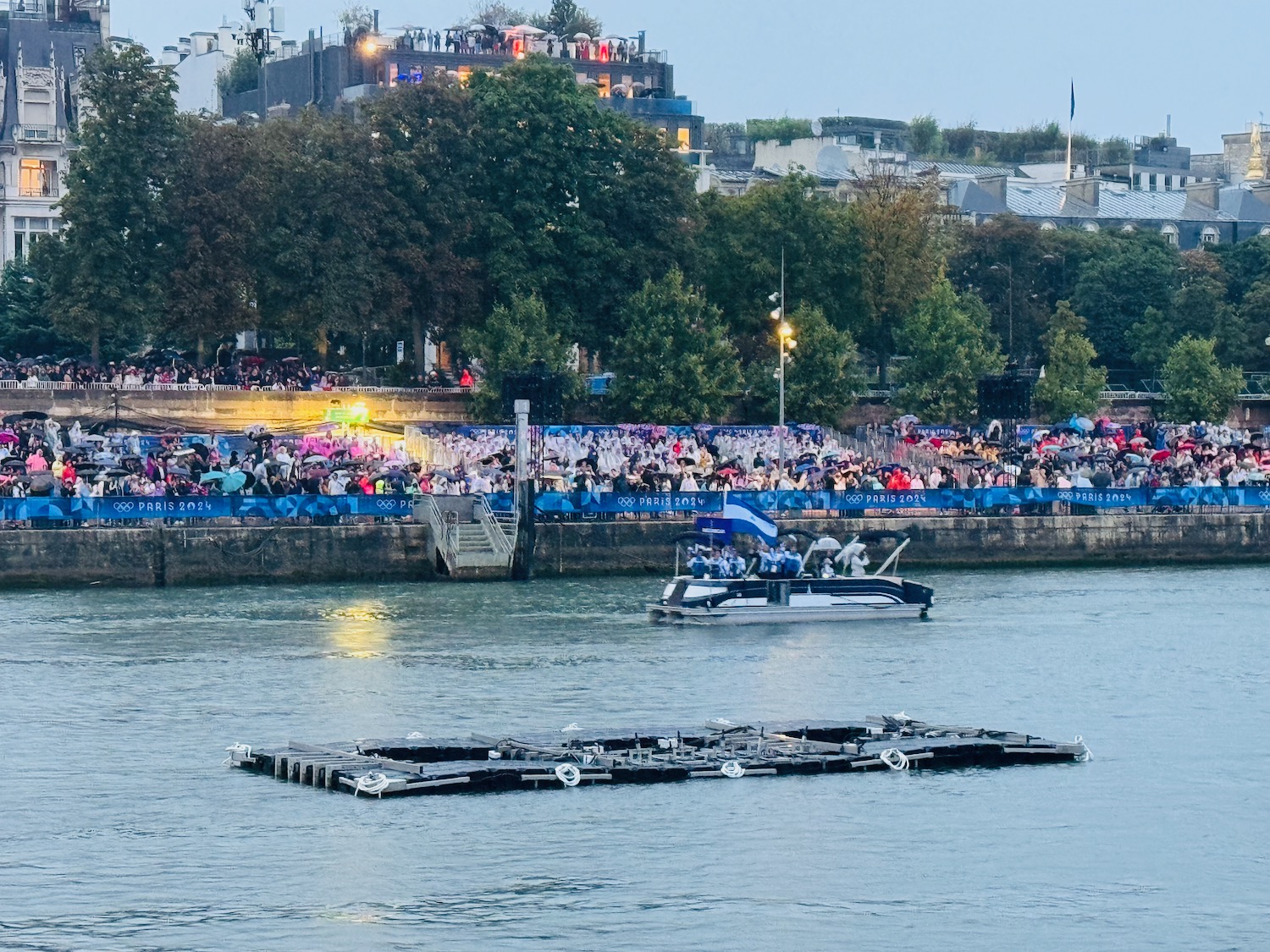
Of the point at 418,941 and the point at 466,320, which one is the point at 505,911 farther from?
the point at 466,320

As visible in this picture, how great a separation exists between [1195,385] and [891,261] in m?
13.3

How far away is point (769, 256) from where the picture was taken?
3922 inches

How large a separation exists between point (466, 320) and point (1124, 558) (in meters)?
27.1

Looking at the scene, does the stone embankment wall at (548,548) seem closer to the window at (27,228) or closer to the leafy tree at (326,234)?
the leafy tree at (326,234)

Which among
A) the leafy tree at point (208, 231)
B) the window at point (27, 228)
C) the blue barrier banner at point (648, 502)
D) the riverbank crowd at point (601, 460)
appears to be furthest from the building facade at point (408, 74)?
the blue barrier banner at point (648, 502)

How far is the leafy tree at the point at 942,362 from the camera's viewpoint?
96312 millimetres

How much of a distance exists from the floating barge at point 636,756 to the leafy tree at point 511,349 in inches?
1666

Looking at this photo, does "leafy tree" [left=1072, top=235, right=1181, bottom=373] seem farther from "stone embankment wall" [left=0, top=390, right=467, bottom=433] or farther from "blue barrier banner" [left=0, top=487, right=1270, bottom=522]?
"stone embankment wall" [left=0, top=390, right=467, bottom=433]

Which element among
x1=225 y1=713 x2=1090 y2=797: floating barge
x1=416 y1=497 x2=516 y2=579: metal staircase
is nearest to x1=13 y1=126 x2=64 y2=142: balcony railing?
x1=416 y1=497 x2=516 y2=579: metal staircase

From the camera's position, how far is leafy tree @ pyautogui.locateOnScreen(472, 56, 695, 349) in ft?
304

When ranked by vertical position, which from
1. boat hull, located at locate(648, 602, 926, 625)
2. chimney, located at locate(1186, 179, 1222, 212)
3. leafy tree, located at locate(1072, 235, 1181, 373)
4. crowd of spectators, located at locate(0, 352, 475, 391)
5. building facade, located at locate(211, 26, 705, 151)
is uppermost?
building facade, located at locate(211, 26, 705, 151)

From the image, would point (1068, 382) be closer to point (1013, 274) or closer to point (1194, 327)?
point (1194, 327)

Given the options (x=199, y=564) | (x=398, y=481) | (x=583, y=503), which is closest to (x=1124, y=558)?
(x=583, y=503)

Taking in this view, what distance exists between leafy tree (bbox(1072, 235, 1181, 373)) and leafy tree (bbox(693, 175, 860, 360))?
73.4 ft
